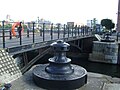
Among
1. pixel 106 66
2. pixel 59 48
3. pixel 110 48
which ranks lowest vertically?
pixel 106 66

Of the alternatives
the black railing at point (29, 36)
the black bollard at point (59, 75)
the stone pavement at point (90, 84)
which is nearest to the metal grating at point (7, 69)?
the stone pavement at point (90, 84)

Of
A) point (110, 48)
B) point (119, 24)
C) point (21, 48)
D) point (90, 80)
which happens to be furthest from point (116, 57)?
point (119, 24)

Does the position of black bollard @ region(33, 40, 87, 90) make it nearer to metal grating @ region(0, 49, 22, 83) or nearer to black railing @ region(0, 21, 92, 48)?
metal grating @ region(0, 49, 22, 83)

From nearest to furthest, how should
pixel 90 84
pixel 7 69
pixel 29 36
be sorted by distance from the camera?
pixel 90 84 → pixel 7 69 → pixel 29 36

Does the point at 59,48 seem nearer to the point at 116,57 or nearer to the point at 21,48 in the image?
the point at 21,48

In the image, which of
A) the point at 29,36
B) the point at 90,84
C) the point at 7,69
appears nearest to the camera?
the point at 90,84

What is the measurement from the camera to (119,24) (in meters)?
48.5

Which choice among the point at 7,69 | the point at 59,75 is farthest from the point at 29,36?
the point at 59,75

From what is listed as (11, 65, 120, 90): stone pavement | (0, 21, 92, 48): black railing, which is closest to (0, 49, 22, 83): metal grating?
(11, 65, 120, 90): stone pavement

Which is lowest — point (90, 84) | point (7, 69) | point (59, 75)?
point (90, 84)

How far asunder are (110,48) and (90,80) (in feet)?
A: 58.8

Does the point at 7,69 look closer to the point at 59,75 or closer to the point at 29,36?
the point at 59,75

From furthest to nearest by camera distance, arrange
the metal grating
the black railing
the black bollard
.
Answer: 1. the black railing
2. the metal grating
3. the black bollard

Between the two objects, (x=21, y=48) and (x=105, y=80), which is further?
(x=21, y=48)
